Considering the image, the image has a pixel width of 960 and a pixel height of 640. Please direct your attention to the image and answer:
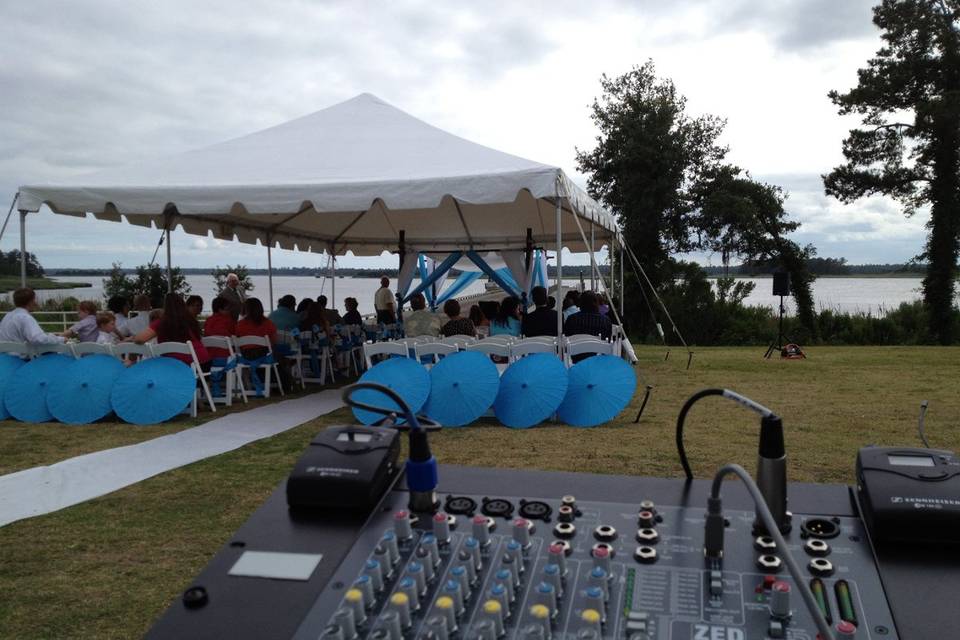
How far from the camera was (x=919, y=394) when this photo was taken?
25.4 feet

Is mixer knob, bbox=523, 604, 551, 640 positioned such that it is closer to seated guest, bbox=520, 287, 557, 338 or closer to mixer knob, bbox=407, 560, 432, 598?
mixer knob, bbox=407, 560, 432, 598

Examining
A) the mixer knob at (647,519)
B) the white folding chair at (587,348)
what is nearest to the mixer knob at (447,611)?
the mixer knob at (647,519)

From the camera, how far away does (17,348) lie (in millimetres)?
6641

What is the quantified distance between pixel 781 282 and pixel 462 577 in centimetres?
1394

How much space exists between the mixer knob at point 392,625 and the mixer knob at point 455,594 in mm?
89

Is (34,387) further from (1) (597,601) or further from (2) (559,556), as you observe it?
(1) (597,601)

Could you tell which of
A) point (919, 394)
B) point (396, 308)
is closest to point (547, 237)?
point (396, 308)

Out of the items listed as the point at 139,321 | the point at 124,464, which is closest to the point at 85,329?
the point at 139,321

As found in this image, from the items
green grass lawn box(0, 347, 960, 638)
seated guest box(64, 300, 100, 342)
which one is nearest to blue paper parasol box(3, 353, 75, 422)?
green grass lawn box(0, 347, 960, 638)

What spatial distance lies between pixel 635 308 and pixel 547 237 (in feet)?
33.6

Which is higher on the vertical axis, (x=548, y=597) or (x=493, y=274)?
(x=493, y=274)

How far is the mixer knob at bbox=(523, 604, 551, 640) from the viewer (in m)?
1.01

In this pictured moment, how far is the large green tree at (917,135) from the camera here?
1859 centimetres

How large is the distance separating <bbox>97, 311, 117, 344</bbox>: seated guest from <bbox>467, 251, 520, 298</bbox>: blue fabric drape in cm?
758
